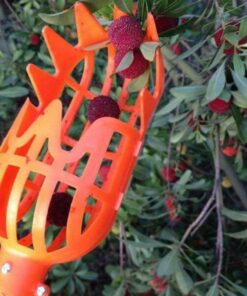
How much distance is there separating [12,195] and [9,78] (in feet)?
2.22

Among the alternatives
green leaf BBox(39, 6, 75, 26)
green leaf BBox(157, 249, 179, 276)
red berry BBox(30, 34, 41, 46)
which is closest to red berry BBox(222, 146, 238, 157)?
green leaf BBox(157, 249, 179, 276)

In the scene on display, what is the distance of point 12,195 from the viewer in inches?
21.8

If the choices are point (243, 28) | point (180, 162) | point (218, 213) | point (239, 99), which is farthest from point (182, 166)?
point (243, 28)

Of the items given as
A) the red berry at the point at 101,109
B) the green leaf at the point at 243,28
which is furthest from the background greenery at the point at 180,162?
the red berry at the point at 101,109

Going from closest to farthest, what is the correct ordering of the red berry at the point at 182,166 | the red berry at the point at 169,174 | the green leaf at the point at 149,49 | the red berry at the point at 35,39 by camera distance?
the green leaf at the point at 149,49, the red berry at the point at 169,174, the red berry at the point at 182,166, the red berry at the point at 35,39

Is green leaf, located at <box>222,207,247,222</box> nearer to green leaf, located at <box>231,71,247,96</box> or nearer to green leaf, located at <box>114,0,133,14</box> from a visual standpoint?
green leaf, located at <box>231,71,247,96</box>

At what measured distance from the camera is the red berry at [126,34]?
1.82ft

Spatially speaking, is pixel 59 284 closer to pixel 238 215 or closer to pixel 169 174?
pixel 169 174

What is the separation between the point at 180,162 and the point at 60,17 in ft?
1.90

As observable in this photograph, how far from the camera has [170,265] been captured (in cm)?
83

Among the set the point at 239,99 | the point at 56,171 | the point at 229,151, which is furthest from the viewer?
the point at 229,151

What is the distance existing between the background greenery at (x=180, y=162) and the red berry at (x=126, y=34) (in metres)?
0.03

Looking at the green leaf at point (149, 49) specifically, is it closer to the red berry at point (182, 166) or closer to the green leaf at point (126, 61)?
the green leaf at point (126, 61)

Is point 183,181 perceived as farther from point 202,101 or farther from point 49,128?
point 49,128
